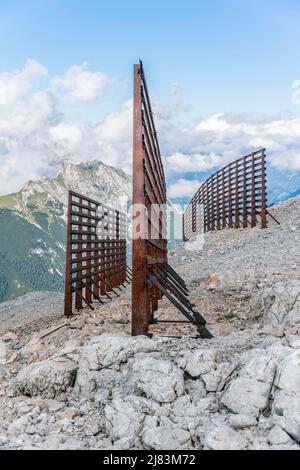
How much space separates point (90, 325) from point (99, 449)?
386cm

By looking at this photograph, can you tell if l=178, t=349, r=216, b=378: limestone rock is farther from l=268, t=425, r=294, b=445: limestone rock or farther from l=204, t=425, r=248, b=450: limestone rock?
l=268, t=425, r=294, b=445: limestone rock

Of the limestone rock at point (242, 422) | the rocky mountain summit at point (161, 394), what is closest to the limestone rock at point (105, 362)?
the rocky mountain summit at point (161, 394)

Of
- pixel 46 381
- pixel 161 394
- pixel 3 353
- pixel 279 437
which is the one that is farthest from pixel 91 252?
pixel 279 437

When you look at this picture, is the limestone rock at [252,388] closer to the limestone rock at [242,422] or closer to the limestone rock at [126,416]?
the limestone rock at [242,422]

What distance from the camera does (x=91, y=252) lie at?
11422 mm

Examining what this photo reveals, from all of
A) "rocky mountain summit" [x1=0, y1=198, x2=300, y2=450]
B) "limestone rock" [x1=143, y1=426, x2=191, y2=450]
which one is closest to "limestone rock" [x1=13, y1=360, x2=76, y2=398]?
"rocky mountain summit" [x1=0, y1=198, x2=300, y2=450]

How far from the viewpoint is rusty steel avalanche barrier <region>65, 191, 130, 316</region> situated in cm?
968

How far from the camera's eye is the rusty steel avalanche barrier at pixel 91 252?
9680 millimetres

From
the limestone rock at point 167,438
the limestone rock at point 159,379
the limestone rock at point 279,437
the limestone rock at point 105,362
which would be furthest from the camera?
the limestone rock at point 105,362

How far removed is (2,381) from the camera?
4.96m

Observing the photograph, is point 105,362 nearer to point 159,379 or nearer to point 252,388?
point 159,379

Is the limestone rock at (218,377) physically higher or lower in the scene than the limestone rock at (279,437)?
higher
